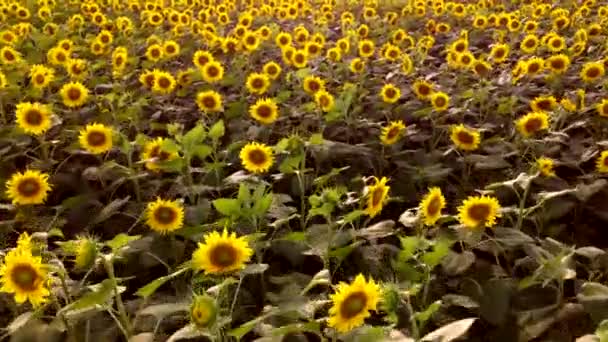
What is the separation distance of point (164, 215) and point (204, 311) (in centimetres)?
128

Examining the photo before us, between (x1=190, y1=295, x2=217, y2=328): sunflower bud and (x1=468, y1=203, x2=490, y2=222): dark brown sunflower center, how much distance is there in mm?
1547

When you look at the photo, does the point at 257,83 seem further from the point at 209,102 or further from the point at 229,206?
the point at 229,206

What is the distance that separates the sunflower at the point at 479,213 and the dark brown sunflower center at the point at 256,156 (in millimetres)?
1270

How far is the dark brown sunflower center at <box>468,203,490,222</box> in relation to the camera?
126 inches

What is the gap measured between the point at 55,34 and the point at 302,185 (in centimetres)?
455

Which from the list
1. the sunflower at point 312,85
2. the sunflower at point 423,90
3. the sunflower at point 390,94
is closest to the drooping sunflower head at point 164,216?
the sunflower at point 312,85

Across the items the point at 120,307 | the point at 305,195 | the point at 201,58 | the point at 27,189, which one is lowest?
the point at 305,195

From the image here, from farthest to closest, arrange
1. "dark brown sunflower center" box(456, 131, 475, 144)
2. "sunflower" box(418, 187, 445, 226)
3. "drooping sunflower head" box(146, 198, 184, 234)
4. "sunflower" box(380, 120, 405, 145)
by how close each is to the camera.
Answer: "sunflower" box(380, 120, 405, 145)
"dark brown sunflower center" box(456, 131, 475, 144)
"drooping sunflower head" box(146, 198, 184, 234)
"sunflower" box(418, 187, 445, 226)

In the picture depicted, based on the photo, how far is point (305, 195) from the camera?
4258 mm

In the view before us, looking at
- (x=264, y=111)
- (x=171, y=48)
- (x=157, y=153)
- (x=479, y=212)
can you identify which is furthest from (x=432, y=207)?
(x=171, y=48)

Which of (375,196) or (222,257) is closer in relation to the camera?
(222,257)

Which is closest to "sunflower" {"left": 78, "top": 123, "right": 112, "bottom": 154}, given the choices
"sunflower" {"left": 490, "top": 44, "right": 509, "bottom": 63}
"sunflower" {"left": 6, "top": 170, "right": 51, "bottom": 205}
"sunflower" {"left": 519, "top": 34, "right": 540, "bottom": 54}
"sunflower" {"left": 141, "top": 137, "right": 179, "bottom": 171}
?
"sunflower" {"left": 141, "top": 137, "right": 179, "bottom": 171}

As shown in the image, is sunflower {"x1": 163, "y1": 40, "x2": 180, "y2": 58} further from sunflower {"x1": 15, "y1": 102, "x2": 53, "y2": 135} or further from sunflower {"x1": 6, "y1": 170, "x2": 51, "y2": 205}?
sunflower {"x1": 6, "y1": 170, "x2": 51, "y2": 205}

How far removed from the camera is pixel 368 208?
321 cm
